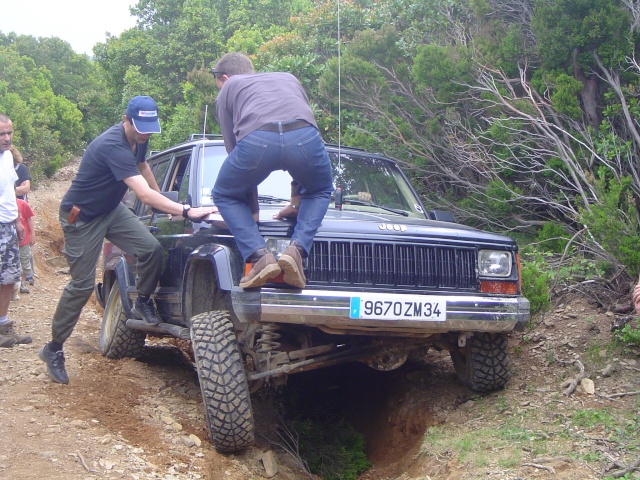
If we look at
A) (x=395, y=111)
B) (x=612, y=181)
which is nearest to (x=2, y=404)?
(x=612, y=181)

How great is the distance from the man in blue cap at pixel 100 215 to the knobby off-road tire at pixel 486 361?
2.22 m

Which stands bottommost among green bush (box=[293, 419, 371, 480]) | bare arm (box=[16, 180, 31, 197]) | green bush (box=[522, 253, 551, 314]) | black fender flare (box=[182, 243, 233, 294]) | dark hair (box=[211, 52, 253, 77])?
green bush (box=[293, 419, 371, 480])

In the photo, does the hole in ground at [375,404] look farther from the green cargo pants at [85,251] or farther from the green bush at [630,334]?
the green cargo pants at [85,251]

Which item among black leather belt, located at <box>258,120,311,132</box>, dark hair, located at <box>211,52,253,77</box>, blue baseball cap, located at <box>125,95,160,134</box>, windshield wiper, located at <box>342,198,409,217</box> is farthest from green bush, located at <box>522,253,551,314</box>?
blue baseball cap, located at <box>125,95,160,134</box>

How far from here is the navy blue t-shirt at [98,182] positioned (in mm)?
4949

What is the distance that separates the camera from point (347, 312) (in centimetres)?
400

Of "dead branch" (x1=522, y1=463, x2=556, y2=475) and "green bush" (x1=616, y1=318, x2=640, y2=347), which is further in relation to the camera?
"green bush" (x1=616, y1=318, x2=640, y2=347)

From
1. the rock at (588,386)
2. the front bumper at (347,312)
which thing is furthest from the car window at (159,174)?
the rock at (588,386)

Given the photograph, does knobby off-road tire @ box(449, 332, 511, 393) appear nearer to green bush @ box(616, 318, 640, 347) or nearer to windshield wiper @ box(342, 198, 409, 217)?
green bush @ box(616, 318, 640, 347)

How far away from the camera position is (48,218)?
49.7 feet

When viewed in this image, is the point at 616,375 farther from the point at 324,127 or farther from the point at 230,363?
the point at 324,127

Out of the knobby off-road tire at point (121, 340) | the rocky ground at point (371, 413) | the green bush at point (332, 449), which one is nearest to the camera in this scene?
the rocky ground at point (371, 413)

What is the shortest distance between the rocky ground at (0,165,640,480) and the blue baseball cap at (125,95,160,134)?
178 cm

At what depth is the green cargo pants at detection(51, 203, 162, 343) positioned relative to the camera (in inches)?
200
